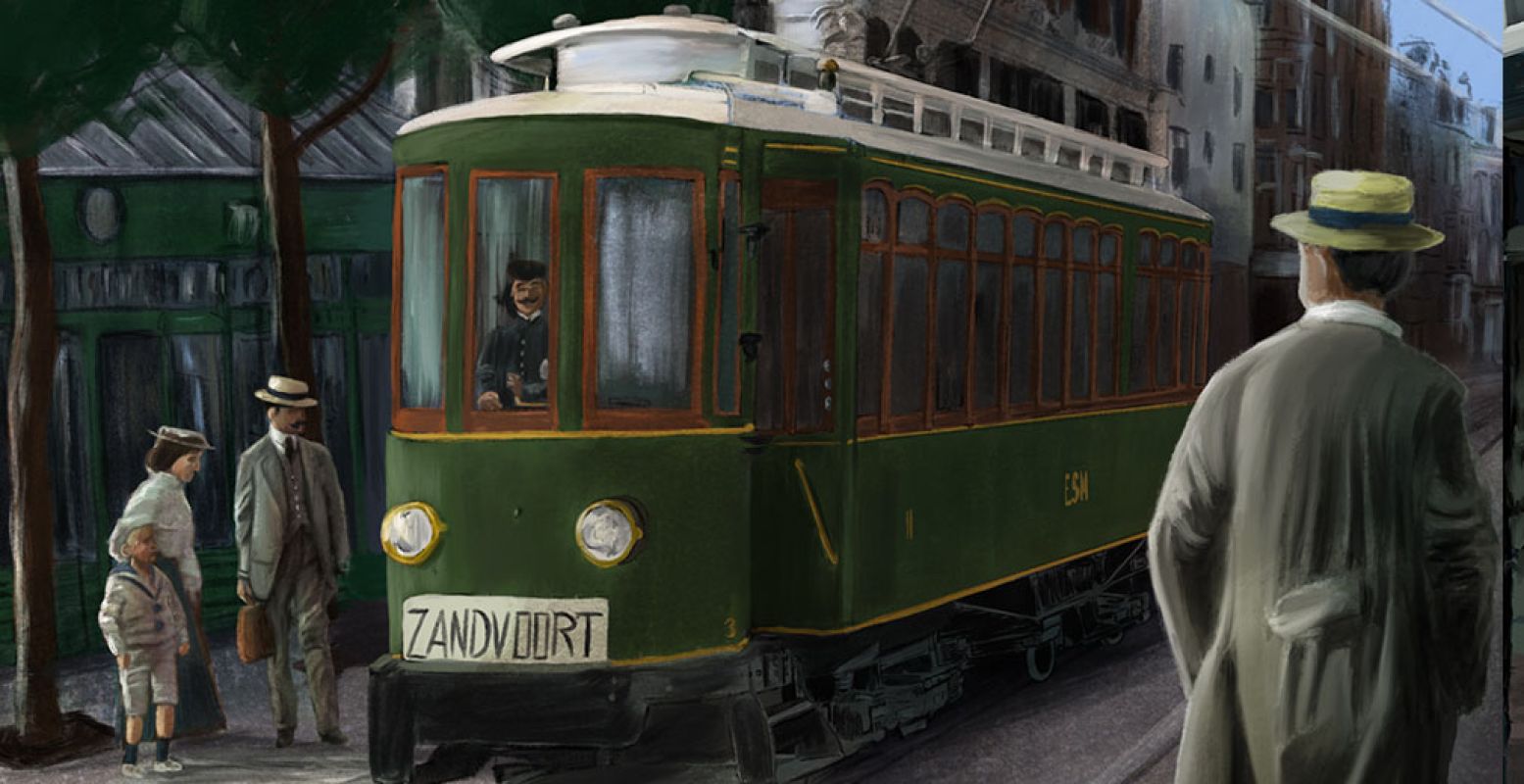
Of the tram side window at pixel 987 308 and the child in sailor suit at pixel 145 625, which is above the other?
the tram side window at pixel 987 308

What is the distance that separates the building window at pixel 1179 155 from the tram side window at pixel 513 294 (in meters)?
2.40

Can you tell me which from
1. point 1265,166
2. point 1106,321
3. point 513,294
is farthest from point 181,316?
point 1265,166

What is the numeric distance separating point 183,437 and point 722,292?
1981 mm

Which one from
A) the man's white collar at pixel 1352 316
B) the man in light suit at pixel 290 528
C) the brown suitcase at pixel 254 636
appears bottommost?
the brown suitcase at pixel 254 636

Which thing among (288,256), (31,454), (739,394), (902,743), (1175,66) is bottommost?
(902,743)

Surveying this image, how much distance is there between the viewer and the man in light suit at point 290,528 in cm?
602

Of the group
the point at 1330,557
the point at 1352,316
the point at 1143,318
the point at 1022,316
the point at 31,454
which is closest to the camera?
the point at 1330,557

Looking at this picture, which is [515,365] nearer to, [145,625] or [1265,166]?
[145,625]

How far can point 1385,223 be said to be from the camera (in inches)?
191

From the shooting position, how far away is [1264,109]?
6.11 m

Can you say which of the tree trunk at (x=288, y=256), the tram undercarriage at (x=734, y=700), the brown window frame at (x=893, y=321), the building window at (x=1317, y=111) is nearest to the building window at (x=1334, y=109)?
the building window at (x=1317, y=111)

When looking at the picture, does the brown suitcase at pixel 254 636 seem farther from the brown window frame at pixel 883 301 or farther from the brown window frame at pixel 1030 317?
the brown window frame at pixel 1030 317

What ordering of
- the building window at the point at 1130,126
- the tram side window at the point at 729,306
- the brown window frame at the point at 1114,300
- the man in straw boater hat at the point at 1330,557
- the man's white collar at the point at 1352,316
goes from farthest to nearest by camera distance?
the brown window frame at the point at 1114,300 < the building window at the point at 1130,126 < the tram side window at the point at 729,306 < the man's white collar at the point at 1352,316 < the man in straw boater hat at the point at 1330,557

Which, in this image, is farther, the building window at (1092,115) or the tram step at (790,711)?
the building window at (1092,115)
